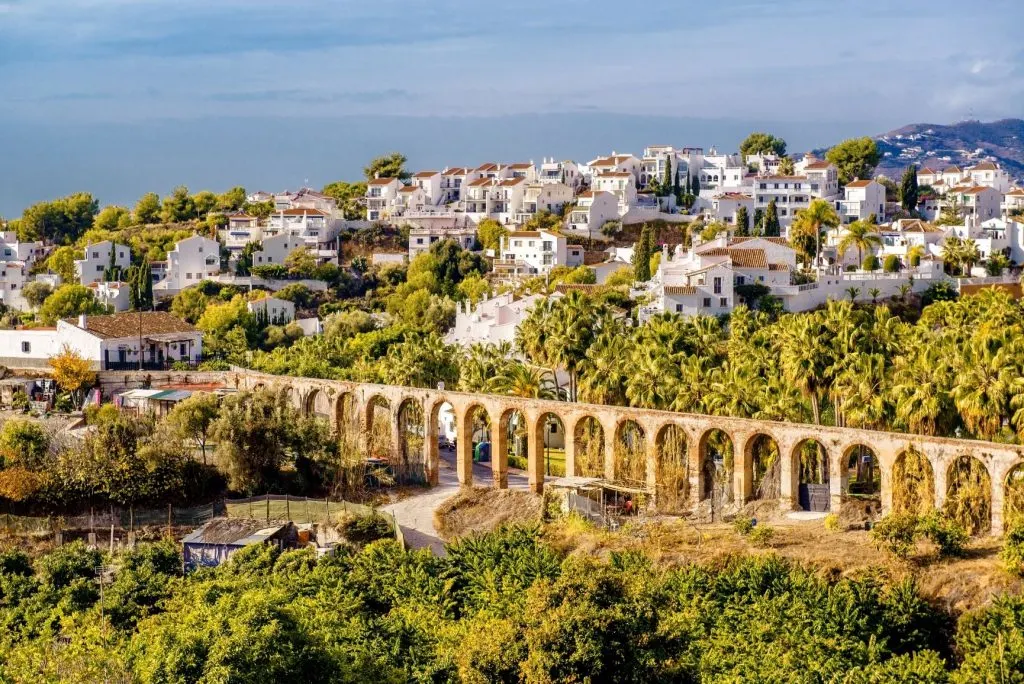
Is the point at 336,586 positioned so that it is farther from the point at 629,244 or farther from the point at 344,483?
the point at 629,244

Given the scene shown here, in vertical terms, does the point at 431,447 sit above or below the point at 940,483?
below

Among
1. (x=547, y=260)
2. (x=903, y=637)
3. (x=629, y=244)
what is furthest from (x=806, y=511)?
(x=629, y=244)

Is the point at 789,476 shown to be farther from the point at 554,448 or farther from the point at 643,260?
the point at 643,260

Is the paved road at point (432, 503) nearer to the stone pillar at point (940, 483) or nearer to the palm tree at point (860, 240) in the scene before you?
the stone pillar at point (940, 483)

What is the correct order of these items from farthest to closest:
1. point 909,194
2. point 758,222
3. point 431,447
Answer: point 909,194, point 758,222, point 431,447

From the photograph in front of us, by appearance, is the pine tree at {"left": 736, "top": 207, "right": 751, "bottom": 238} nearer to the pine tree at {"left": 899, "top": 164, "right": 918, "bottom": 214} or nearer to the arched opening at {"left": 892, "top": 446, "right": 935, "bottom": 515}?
the pine tree at {"left": 899, "top": 164, "right": 918, "bottom": 214}

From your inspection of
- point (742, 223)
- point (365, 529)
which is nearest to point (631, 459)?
point (365, 529)

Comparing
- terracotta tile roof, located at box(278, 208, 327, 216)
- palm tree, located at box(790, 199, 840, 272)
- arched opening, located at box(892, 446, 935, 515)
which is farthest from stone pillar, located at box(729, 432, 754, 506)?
terracotta tile roof, located at box(278, 208, 327, 216)
